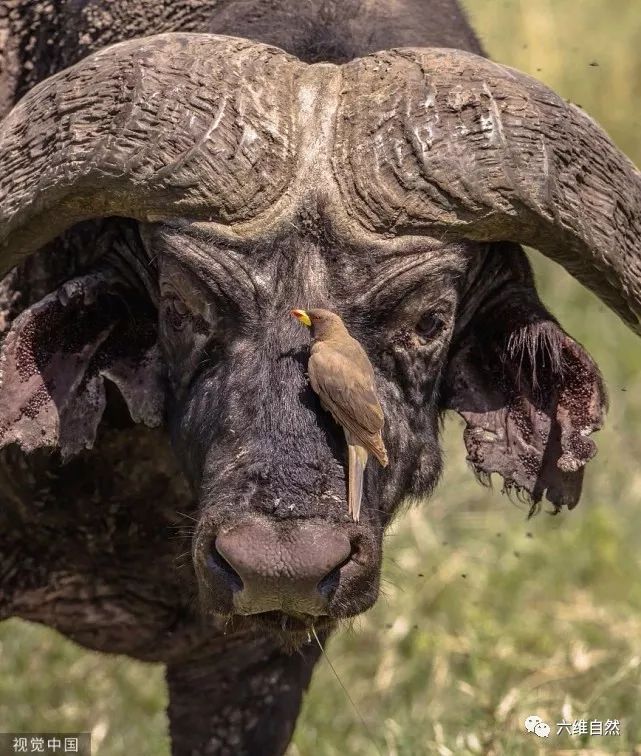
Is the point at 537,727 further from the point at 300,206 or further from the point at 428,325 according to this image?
the point at 300,206

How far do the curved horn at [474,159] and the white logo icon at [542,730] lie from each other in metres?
1.74

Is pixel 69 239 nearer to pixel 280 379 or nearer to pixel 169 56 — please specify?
pixel 169 56

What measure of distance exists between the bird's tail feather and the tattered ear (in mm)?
770

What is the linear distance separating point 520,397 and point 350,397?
0.90 meters

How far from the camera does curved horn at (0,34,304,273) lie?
4.04 meters

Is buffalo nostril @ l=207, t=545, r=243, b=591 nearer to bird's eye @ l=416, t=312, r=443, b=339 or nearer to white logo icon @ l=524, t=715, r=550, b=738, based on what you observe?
bird's eye @ l=416, t=312, r=443, b=339

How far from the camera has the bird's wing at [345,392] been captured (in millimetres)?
3812

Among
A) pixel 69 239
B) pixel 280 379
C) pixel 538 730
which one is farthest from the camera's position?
pixel 538 730

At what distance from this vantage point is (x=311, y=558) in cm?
361

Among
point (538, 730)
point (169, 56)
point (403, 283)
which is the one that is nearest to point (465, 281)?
point (403, 283)

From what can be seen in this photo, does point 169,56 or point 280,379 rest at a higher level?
point 169,56

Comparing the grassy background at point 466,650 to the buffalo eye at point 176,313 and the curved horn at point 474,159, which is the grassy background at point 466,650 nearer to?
the buffalo eye at point 176,313

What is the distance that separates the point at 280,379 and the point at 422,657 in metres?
2.96

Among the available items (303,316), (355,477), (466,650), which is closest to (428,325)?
(303,316)
